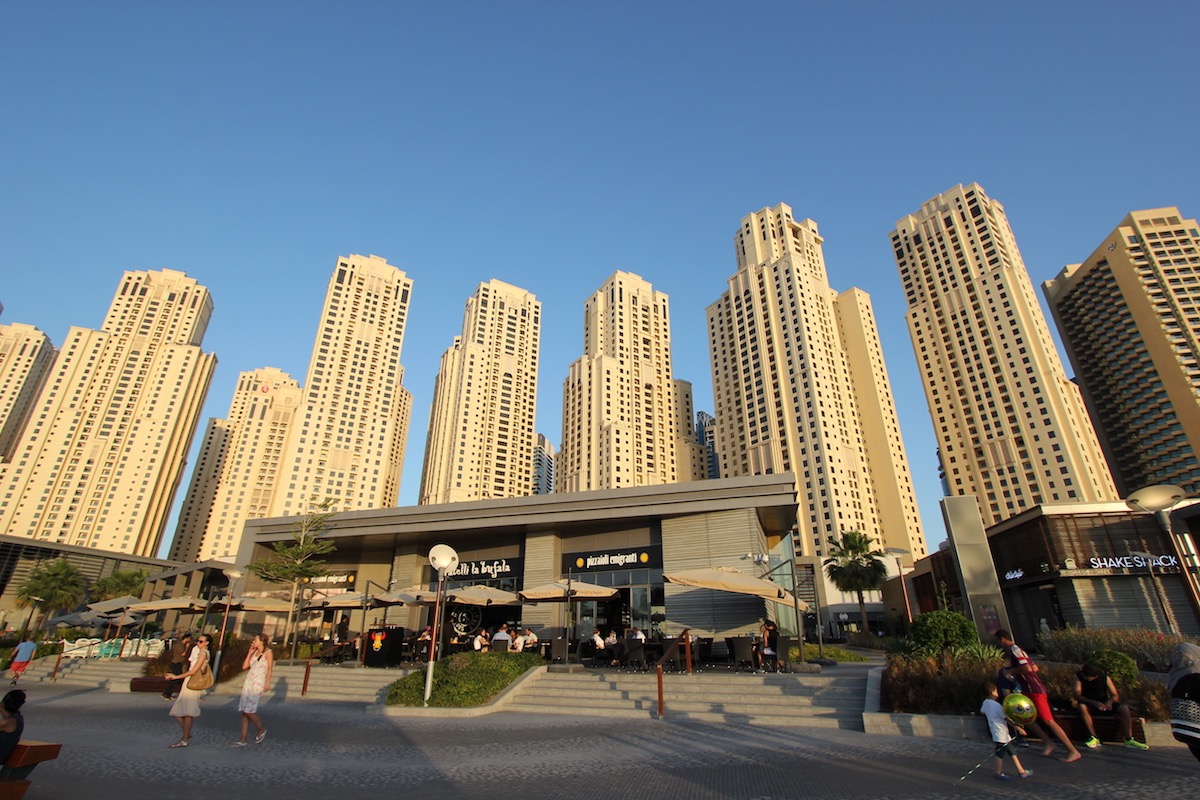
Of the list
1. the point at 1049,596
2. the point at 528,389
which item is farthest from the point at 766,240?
the point at 1049,596

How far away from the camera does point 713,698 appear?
41.6 feet

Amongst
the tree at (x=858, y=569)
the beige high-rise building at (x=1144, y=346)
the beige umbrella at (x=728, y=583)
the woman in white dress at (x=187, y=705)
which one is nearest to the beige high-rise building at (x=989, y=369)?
the beige high-rise building at (x=1144, y=346)

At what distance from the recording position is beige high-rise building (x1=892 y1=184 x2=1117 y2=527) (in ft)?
318

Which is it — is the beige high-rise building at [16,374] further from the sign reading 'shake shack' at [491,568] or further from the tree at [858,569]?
the tree at [858,569]

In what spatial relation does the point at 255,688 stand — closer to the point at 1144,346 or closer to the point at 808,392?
the point at 808,392

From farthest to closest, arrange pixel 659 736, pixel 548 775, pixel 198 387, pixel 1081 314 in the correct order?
pixel 198 387 < pixel 1081 314 < pixel 659 736 < pixel 548 775

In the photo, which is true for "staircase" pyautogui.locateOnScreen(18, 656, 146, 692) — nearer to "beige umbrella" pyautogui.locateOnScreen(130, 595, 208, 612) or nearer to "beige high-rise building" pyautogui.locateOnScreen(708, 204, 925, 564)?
"beige umbrella" pyautogui.locateOnScreen(130, 595, 208, 612)

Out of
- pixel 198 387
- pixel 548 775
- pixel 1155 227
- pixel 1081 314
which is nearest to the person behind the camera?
pixel 548 775

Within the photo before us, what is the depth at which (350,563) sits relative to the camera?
99.3 ft

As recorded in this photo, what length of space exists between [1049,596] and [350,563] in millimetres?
36987

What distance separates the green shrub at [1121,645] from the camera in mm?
14812

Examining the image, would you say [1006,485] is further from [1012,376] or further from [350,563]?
[350,563]

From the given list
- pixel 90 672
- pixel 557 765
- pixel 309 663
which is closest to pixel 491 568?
pixel 309 663

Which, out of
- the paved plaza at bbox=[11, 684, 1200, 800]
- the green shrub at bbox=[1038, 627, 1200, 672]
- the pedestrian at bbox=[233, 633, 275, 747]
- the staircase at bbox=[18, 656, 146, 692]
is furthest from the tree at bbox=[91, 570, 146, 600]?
the green shrub at bbox=[1038, 627, 1200, 672]
